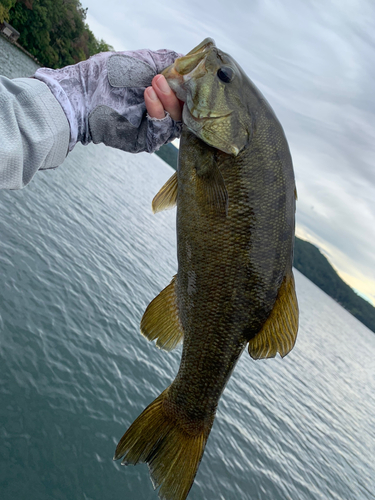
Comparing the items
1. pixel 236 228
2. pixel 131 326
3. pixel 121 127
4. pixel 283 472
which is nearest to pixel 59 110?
pixel 121 127

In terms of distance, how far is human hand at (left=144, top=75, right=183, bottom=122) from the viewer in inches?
108

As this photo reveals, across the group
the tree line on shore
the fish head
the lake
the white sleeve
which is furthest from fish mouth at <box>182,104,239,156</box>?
the tree line on shore

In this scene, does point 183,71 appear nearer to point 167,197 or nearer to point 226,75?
point 226,75

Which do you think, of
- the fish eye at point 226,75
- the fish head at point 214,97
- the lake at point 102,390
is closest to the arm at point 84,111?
the fish head at point 214,97

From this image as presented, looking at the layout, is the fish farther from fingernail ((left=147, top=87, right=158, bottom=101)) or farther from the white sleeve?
the white sleeve

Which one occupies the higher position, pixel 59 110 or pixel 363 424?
pixel 59 110

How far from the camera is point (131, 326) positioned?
15.4 m

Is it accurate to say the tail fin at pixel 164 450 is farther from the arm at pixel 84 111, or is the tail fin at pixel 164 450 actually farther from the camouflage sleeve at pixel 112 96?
the camouflage sleeve at pixel 112 96

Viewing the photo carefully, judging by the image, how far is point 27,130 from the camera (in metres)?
2.35

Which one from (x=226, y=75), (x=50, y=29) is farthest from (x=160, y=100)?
(x=50, y=29)

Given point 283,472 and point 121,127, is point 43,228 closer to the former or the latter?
point 283,472

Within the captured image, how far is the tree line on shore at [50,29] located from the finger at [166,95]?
263 feet

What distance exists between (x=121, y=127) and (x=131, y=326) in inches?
517

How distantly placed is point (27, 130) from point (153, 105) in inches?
35.8
